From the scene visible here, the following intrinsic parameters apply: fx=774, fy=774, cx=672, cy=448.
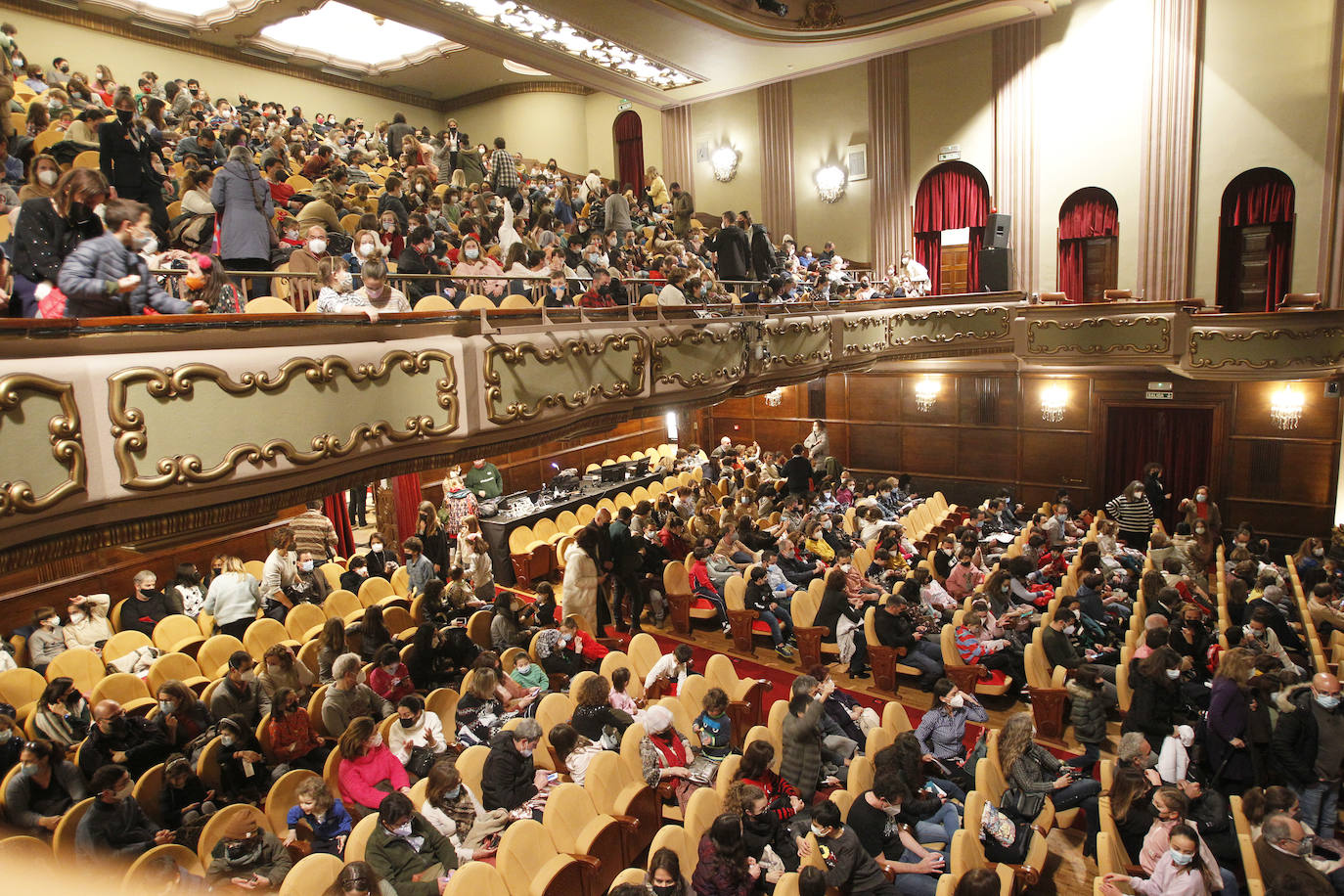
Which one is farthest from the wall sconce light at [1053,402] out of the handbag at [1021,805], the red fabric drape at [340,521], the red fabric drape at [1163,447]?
the red fabric drape at [340,521]

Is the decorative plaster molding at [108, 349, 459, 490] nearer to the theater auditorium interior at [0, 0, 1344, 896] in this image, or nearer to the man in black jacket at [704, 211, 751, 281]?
the theater auditorium interior at [0, 0, 1344, 896]

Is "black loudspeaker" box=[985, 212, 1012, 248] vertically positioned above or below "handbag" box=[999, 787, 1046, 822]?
above

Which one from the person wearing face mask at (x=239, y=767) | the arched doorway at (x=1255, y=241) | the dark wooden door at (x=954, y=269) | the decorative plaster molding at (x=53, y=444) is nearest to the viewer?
the decorative plaster molding at (x=53, y=444)

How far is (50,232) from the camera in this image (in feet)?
10.2

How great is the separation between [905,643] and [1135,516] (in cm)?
498

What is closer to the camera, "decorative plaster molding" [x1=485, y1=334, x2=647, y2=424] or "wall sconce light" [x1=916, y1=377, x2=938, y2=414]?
"decorative plaster molding" [x1=485, y1=334, x2=647, y2=424]

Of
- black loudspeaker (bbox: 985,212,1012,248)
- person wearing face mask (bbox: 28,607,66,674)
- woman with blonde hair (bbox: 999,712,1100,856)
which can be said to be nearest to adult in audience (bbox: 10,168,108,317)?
person wearing face mask (bbox: 28,607,66,674)

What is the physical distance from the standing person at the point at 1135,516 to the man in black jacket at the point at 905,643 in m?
4.68

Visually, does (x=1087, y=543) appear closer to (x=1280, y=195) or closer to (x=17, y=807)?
(x=1280, y=195)

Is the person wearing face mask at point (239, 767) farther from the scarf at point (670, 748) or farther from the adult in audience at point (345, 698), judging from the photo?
the scarf at point (670, 748)

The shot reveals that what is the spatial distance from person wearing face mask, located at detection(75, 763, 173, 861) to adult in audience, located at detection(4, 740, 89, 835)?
1.26 ft

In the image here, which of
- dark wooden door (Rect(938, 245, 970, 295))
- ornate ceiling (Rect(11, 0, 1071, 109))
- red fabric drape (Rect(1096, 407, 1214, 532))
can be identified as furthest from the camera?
dark wooden door (Rect(938, 245, 970, 295))

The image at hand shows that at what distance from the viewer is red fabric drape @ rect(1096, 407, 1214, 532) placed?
35.2 ft

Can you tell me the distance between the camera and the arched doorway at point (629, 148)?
53.4ft
